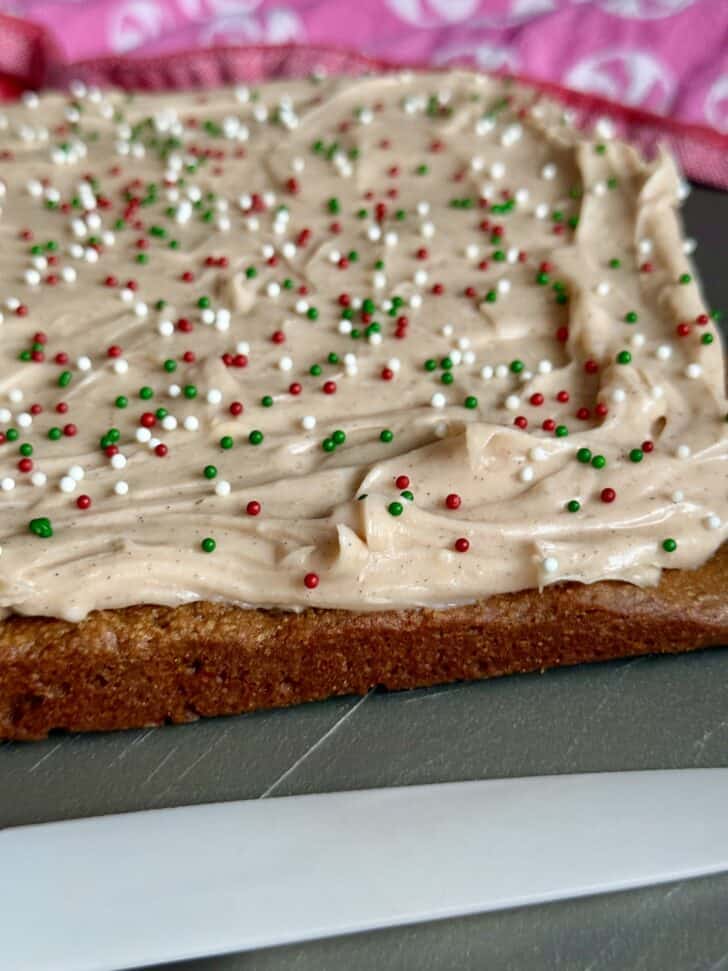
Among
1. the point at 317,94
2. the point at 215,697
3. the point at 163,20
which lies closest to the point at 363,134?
the point at 317,94

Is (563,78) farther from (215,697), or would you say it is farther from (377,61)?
(215,697)

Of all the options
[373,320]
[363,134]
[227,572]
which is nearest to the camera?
[227,572]

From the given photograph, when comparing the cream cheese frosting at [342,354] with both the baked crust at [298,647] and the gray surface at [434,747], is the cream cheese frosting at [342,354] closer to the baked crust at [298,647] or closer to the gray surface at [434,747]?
the baked crust at [298,647]

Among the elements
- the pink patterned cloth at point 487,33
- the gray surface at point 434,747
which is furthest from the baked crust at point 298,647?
the pink patterned cloth at point 487,33

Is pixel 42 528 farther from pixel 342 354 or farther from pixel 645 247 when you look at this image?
pixel 645 247

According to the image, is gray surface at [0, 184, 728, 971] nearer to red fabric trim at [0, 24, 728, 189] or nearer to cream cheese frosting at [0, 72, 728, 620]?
cream cheese frosting at [0, 72, 728, 620]

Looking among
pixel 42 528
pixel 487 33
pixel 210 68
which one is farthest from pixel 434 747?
pixel 487 33

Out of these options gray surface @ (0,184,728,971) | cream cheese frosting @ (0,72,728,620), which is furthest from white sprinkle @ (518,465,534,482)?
gray surface @ (0,184,728,971)
